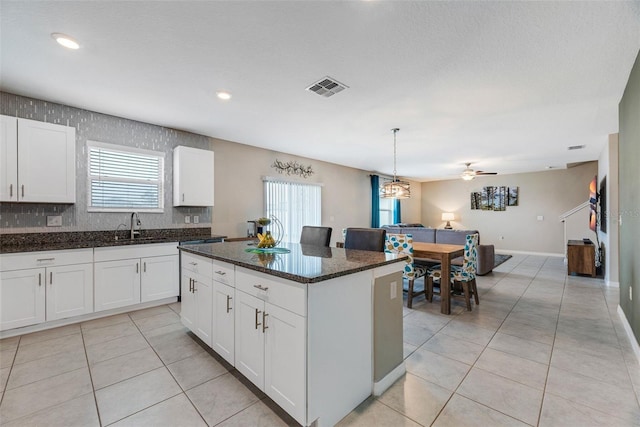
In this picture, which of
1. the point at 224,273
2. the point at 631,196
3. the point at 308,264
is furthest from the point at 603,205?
the point at 224,273

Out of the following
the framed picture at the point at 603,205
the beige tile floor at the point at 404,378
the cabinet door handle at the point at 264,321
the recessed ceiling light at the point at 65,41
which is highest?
the recessed ceiling light at the point at 65,41

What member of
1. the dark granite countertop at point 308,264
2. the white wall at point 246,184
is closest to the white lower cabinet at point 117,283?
the white wall at point 246,184

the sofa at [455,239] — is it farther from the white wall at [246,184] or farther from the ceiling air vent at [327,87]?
the ceiling air vent at [327,87]

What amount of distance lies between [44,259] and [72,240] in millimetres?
558

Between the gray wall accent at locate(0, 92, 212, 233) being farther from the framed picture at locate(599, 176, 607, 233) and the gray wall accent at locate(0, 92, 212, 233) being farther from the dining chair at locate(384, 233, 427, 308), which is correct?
the framed picture at locate(599, 176, 607, 233)

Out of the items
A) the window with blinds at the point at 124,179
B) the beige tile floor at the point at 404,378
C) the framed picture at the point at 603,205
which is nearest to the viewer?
the beige tile floor at the point at 404,378

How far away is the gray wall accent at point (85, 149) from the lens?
9.90ft

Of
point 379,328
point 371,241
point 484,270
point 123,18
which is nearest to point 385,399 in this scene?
point 379,328

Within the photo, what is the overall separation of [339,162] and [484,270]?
3848 mm

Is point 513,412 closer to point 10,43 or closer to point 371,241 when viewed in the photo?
point 371,241

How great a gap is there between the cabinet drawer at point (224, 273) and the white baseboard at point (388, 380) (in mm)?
1197

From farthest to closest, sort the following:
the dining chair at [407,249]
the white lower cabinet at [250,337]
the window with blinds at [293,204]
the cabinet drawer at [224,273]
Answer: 1. the window with blinds at [293,204]
2. the dining chair at [407,249]
3. the cabinet drawer at [224,273]
4. the white lower cabinet at [250,337]

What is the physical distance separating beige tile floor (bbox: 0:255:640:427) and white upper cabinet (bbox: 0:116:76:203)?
4.83 ft

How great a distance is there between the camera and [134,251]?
334 cm
